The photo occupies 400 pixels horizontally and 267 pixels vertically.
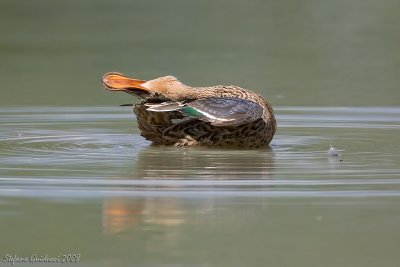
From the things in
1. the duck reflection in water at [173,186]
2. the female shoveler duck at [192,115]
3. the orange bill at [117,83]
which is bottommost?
the duck reflection in water at [173,186]

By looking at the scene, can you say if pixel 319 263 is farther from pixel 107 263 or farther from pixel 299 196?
pixel 299 196

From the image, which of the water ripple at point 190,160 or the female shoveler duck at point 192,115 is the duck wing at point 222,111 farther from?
the water ripple at point 190,160

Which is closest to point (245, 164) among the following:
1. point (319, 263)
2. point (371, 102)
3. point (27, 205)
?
point (27, 205)

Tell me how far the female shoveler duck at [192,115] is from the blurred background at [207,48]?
3094 millimetres

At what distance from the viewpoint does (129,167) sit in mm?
8516

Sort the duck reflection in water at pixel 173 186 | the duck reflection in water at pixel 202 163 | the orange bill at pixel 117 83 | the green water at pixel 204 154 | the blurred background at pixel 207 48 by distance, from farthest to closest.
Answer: the blurred background at pixel 207 48 < the orange bill at pixel 117 83 < the duck reflection in water at pixel 202 163 < the duck reflection in water at pixel 173 186 < the green water at pixel 204 154

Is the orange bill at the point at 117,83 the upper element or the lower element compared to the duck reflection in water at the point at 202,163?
upper

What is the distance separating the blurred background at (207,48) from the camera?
13961mm

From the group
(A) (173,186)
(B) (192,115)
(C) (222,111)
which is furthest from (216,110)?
(A) (173,186)

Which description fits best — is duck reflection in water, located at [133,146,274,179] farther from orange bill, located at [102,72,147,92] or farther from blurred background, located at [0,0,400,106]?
blurred background, located at [0,0,400,106]

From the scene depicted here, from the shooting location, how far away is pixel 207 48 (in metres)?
17.8

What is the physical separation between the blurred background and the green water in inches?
1.6

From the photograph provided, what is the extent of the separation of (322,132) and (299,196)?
11.2ft

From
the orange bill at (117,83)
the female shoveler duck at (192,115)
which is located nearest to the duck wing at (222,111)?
the female shoveler duck at (192,115)
